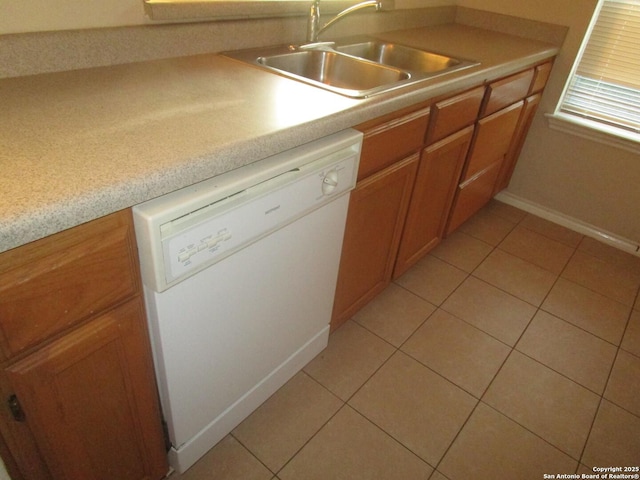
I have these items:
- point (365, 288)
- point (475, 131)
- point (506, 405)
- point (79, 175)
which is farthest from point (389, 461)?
point (475, 131)

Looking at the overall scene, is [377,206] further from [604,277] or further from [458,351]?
[604,277]

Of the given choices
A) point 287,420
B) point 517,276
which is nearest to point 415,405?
point 287,420

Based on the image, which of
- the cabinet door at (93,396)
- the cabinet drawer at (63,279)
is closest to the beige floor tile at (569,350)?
the cabinet door at (93,396)

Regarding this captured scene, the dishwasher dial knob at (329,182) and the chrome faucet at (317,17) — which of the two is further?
the chrome faucet at (317,17)

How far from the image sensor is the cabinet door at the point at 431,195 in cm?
156

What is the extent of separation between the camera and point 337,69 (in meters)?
1.61

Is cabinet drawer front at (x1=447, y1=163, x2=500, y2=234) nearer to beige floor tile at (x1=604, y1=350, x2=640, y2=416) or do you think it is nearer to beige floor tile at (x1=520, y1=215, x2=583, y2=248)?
beige floor tile at (x1=520, y1=215, x2=583, y2=248)

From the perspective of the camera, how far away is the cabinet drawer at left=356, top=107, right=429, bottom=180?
3.88 feet

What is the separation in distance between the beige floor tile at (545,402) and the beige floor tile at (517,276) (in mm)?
421

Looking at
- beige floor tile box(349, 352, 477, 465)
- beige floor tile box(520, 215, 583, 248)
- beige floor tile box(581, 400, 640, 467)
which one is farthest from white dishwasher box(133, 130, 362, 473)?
beige floor tile box(520, 215, 583, 248)

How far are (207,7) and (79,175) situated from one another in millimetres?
862

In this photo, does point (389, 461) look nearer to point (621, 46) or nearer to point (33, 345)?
point (33, 345)

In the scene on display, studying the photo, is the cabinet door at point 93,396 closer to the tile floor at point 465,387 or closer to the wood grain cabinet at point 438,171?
the tile floor at point 465,387

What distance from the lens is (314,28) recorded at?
5.16ft
